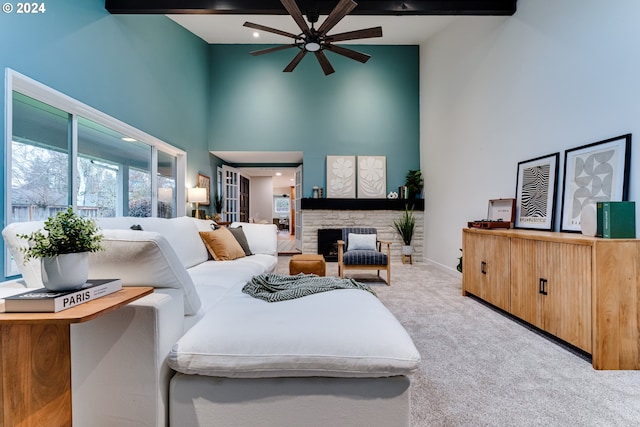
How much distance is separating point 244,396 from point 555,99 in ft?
11.5

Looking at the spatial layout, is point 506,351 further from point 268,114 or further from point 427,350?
point 268,114

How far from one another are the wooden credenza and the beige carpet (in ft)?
0.41

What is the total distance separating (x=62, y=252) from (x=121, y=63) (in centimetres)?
342

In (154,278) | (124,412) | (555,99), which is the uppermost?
(555,99)

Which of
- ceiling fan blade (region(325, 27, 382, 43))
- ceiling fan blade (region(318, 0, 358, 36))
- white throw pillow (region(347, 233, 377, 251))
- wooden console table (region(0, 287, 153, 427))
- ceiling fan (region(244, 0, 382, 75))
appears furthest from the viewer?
white throw pillow (region(347, 233, 377, 251))

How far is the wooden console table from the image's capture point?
1.05m

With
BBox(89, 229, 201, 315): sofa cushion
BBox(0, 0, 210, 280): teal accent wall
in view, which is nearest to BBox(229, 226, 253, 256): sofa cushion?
BBox(0, 0, 210, 280): teal accent wall

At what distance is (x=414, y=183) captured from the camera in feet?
20.0

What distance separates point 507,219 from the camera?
337 centimetres

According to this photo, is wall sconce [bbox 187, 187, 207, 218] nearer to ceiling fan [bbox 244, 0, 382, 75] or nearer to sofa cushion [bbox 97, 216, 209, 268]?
sofa cushion [bbox 97, 216, 209, 268]

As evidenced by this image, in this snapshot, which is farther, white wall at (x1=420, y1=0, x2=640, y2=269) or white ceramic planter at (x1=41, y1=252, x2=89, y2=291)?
white wall at (x1=420, y1=0, x2=640, y2=269)

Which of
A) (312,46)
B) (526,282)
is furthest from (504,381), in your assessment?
(312,46)

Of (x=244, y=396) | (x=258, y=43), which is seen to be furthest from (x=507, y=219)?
(x=258, y=43)

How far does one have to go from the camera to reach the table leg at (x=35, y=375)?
41.4 inches
